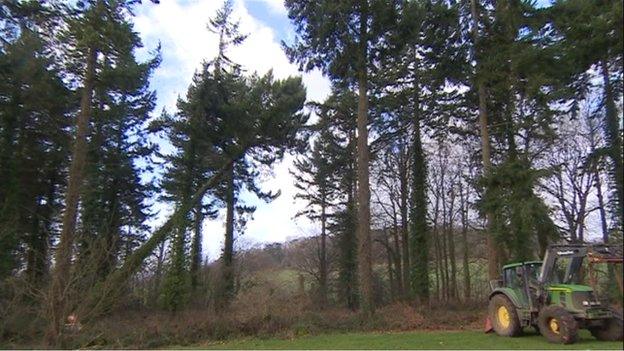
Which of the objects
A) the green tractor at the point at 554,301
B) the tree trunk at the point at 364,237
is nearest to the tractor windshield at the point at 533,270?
the green tractor at the point at 554,301

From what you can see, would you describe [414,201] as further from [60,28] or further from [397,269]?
[60,28]

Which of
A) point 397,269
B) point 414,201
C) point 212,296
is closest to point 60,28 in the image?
point 212,296

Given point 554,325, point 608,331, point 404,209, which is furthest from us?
point 404,209

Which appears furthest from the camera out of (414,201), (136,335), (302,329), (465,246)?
(465,246)

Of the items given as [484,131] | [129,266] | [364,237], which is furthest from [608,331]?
[129,266]

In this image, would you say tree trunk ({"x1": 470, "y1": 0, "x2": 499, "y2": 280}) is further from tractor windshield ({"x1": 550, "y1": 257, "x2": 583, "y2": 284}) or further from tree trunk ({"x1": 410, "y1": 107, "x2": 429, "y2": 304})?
tractor windshield ({"x1": 550, "y1": 257, "x2": 583, "y2": 284})

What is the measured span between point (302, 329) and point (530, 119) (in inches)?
530

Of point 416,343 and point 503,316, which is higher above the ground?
point 503,316

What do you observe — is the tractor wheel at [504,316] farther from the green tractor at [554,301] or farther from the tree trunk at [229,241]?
the tree trunk at [229,241]

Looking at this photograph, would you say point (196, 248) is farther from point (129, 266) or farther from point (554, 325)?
point (554, 325)

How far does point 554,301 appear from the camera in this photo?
1296 cm

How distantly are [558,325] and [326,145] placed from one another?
29.2 meters

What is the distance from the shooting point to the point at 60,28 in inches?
708

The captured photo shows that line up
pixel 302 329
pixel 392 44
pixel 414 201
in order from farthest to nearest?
1. pixel 414 201
2. pixel 392 44
3. pixel 302 329
